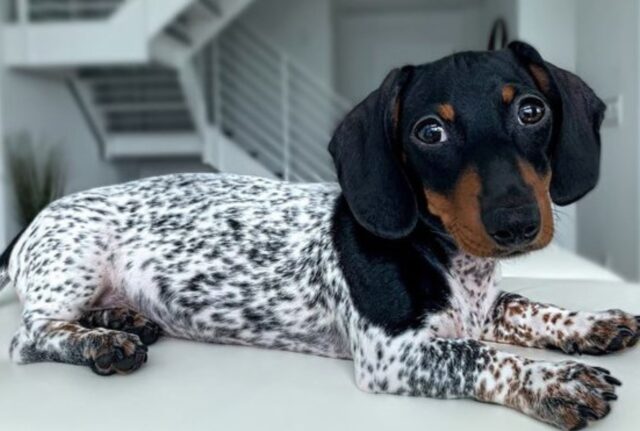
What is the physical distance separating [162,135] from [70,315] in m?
5.24

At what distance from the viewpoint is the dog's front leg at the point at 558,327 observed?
147cm

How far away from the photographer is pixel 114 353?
4.66ft

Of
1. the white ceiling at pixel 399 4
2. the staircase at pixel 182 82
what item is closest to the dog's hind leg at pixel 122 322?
the staircase at pixel 182 82

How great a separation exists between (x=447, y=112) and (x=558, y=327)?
1.85 feet

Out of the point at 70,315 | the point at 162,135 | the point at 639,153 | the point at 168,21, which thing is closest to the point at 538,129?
the point at 70,315

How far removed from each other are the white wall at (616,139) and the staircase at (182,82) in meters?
1.79

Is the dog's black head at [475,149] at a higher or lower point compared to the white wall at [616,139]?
higher

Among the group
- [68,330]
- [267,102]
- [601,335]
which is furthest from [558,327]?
[267,102]

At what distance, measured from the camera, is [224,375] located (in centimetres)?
142

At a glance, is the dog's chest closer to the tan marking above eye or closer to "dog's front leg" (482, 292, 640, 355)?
"dog's front leg" (482, 292, 640, 355)

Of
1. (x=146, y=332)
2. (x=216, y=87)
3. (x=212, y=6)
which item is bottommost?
(x=216, y=87)

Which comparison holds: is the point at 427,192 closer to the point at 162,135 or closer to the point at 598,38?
the point at 598,38

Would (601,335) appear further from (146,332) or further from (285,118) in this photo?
(285,118)

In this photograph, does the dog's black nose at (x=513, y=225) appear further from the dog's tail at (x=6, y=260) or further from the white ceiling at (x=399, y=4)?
the white ceiling at (x=399, y=4)
